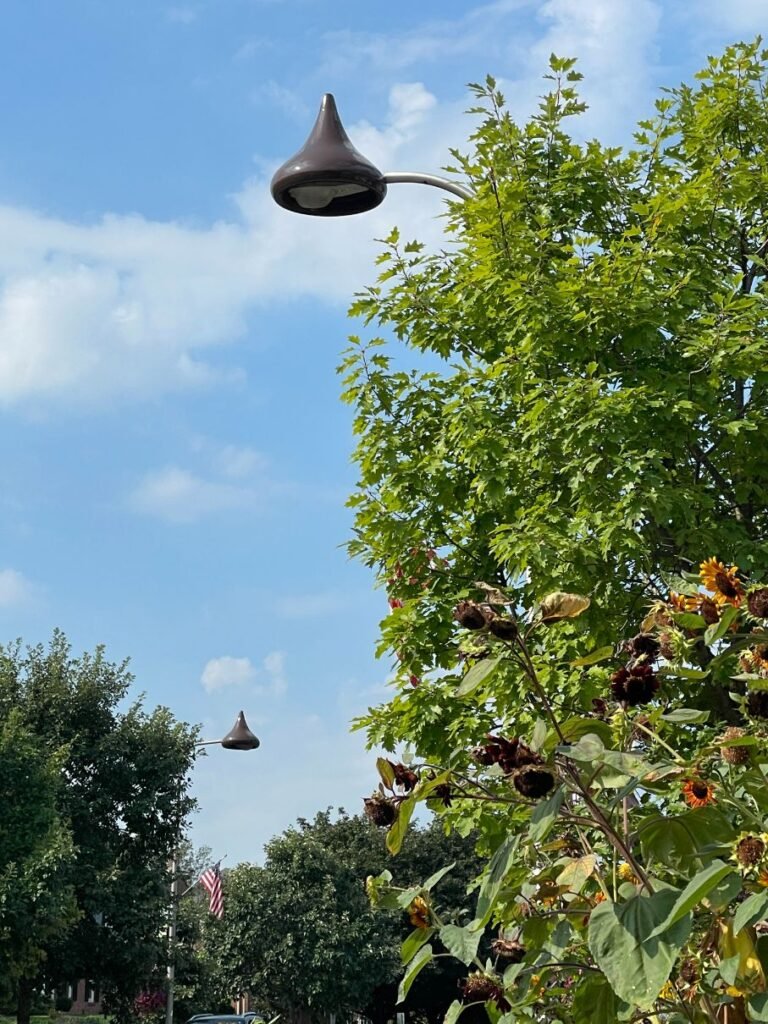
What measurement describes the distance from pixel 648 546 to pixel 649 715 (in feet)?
31.7

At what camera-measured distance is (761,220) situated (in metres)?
14.2

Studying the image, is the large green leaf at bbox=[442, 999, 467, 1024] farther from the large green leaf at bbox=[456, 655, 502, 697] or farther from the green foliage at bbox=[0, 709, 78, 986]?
the green foliage at bbox=[0, 709, 78, 986]

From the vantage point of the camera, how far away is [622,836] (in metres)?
2.74

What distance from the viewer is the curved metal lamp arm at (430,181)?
12891mm

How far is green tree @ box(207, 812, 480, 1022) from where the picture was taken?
5038cm

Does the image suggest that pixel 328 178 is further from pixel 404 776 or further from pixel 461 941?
pixel 461 941

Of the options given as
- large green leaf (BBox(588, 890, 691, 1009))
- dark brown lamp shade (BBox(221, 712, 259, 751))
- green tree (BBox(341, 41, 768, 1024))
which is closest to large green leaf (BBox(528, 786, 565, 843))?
large green leaf (BBox(588, 890, 691, 1009))

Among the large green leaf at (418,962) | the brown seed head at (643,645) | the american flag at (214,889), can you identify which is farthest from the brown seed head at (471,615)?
the american flag at (214,889)

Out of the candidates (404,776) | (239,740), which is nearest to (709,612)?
(404,776)

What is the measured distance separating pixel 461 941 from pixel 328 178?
8.75m

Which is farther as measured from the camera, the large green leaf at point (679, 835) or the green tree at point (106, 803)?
the green tree at point (106, 803)

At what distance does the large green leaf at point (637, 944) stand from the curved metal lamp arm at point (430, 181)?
11111mm

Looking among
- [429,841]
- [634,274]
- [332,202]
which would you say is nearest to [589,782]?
[332,202]

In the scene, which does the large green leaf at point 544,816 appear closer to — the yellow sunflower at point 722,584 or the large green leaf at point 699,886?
the large green leaf at point 699,886
